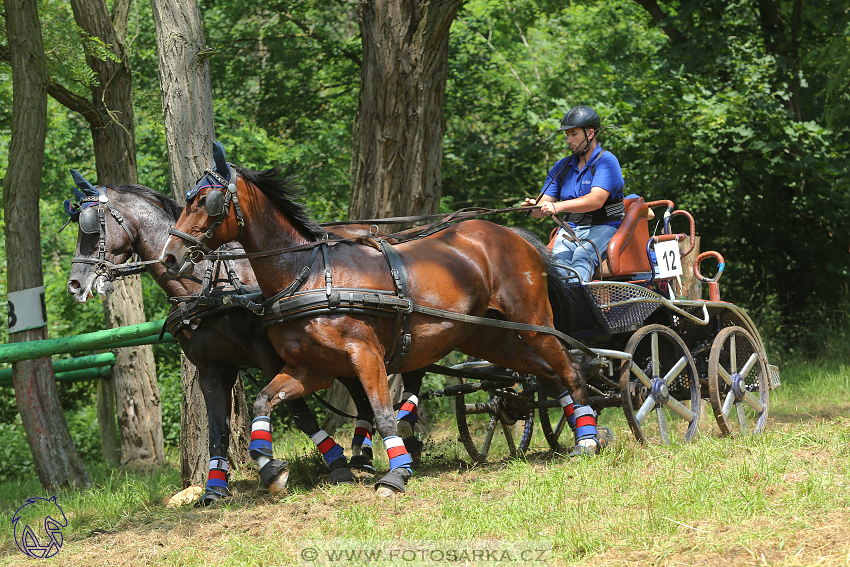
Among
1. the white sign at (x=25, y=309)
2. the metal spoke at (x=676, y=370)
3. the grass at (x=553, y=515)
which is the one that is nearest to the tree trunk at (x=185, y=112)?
the grass at (x=553, y=515)

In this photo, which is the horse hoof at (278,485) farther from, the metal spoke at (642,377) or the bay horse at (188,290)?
the metal spoke at (642,377)

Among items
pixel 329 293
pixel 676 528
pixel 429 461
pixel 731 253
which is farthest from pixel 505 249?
pixel 731 253

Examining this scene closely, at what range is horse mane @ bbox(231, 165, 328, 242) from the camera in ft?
→ 17.9

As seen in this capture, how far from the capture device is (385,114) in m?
8.34

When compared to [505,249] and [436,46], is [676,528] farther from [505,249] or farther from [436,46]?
[436,46]

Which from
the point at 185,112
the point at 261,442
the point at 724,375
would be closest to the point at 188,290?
the point at 261,442

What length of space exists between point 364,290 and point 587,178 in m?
2.27

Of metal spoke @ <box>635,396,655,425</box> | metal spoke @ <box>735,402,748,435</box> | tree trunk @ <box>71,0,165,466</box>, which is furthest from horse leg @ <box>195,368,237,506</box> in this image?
metal spoke @ <box>735,402,748,435</box>

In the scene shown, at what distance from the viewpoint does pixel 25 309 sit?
7230 mm

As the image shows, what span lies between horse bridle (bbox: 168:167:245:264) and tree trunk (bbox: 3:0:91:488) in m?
2.96

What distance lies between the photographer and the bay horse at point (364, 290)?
17.0 feet

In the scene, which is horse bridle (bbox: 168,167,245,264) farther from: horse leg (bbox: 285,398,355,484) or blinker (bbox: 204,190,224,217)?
horse leg (bbox: 285,398,355,484)

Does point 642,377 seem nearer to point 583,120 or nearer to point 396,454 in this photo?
point 583,120

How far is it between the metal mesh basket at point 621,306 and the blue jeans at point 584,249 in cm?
19
